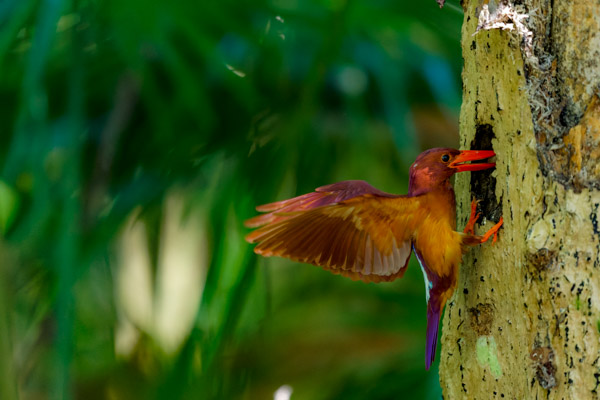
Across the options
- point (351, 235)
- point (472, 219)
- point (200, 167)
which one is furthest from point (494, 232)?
point (200, 167)

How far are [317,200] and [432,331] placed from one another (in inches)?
7.4

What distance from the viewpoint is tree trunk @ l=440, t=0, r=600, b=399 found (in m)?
0.55

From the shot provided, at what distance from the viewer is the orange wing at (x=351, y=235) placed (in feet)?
2.09

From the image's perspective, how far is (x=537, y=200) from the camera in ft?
1.94

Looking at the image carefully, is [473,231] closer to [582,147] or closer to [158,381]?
[582,147]

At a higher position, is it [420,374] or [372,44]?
[372,44]

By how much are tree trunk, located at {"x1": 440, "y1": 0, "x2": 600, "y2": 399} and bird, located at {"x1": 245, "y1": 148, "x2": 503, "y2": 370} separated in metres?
0.04

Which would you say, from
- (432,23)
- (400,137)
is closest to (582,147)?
(400,137)

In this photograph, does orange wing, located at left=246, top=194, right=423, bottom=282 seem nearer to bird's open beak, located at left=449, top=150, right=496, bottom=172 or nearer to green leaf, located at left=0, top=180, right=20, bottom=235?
bird's open beak, located at left=449, top=150, right=496, bottom=172

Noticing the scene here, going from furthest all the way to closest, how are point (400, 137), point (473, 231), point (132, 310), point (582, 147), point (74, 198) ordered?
point (132, 310) → point (400, 137) → point (74, 198) → point (473, 231) → point (582, 147)

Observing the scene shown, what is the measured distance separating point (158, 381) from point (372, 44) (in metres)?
0.77

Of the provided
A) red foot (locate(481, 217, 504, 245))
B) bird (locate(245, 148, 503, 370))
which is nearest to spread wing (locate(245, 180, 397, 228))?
bird (locate(245, 148, 503, 370))

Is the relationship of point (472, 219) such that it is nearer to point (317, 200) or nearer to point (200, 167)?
point (317, 200)

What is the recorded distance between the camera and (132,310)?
127 centimetres
